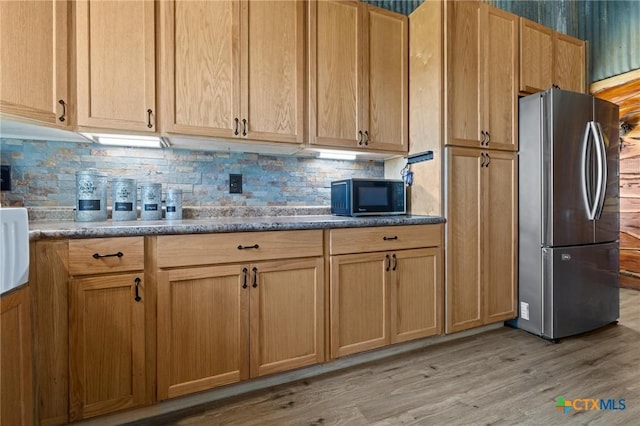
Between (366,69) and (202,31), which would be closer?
(202,31)

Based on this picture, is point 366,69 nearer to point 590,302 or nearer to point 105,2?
point 105,2

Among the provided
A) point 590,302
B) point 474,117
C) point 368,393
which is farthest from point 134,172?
point 590,302

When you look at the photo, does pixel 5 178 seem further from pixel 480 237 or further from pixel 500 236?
pixel 500 236

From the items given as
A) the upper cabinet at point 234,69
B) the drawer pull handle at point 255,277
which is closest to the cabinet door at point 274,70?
the upper cabinet at point 234,69

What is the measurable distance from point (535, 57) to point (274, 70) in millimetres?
2146

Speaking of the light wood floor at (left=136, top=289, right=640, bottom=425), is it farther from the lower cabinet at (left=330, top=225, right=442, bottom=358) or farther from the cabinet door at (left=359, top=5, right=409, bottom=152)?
the cabinet door at (left=359, top=5, right=409, bottom=152)

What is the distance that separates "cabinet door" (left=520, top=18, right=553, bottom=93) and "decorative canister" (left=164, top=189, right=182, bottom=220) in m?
2.70

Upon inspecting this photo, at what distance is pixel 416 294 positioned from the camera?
2.06 m

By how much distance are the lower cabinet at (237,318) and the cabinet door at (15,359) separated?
0.47 metres

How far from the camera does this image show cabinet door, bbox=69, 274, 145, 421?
130 centimetres

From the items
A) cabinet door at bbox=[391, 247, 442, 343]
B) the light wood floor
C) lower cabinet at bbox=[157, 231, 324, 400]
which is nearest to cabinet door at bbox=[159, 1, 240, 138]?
lower cabinet at bbox=[157, 231, 324, 400]

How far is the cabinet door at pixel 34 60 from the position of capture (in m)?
1.32

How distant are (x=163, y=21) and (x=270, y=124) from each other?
2.56 feet

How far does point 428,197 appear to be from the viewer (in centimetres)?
225
